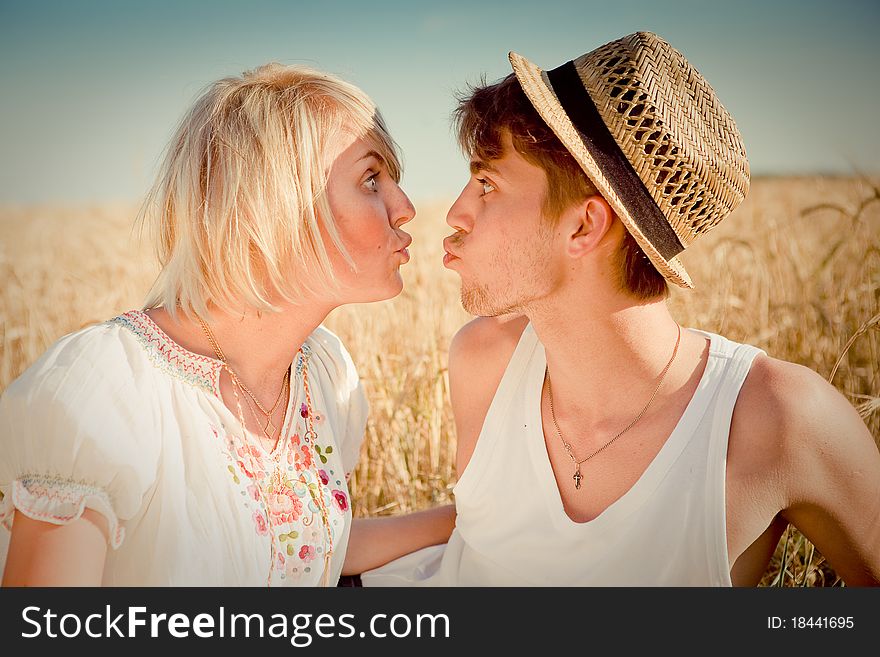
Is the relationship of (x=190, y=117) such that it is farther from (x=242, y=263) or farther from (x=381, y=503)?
(x=381, y=503)

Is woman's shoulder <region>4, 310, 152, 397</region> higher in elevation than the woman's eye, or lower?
lower

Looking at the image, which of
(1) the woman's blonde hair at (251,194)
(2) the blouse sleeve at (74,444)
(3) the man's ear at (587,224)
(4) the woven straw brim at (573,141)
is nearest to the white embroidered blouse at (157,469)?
(2) the blouse sleeve at (74,444)

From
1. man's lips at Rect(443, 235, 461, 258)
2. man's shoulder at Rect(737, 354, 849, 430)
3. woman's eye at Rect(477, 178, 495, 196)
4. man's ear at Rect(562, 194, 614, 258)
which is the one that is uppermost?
woman's eye at Rect(477, 178, 495, 196)

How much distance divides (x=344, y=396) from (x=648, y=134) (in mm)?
1269

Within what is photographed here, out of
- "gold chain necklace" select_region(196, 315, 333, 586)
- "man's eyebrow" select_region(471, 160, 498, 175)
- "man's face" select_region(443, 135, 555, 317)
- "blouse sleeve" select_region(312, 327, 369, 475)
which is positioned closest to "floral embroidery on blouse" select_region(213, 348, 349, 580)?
"gold chain necklace" select_region(196, 315, 333, 586)

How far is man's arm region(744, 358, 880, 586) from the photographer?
6.49 ft

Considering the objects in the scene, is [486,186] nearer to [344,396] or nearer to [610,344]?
[610,344]

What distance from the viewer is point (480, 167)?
2385 millimetres

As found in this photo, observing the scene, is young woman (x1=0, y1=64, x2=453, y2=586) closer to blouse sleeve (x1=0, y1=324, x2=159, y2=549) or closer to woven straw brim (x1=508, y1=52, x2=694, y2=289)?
blouse sleeve (x1=0, y1=324, x2=159, y2=549)

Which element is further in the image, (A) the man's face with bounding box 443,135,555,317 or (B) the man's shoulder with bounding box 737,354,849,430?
(A) the man's face with bounding box 443,135,555,317

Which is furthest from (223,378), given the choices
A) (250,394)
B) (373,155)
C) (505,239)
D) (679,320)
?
(679,320)

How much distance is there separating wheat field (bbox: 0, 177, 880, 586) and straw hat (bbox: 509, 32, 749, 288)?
2.09 feet

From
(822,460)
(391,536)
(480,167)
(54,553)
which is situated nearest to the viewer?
(54,553)

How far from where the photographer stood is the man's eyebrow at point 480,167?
2.36 metres
